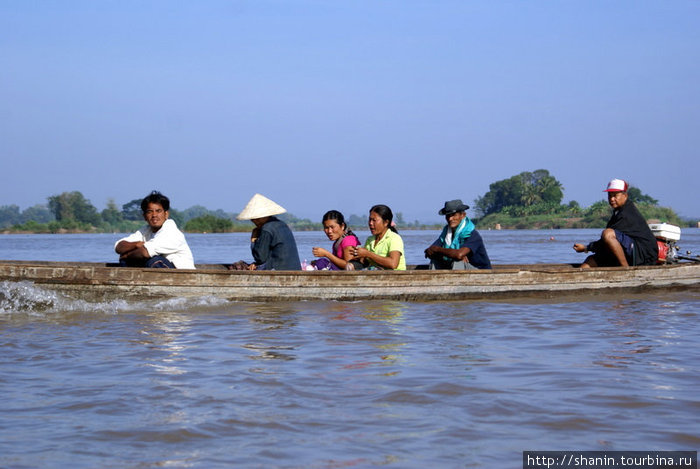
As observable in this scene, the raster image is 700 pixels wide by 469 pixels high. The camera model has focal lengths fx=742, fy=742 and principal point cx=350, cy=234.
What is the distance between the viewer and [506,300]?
8.23 m

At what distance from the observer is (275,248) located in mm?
7699

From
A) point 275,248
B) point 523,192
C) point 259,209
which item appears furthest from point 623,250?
point 523,192

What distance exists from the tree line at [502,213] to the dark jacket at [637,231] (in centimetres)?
4097

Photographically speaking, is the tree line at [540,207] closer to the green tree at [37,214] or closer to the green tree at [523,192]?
the green tree at [523,192]

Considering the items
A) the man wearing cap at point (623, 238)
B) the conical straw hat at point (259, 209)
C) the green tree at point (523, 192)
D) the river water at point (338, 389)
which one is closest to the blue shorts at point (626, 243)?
the man wearing cap at point (623, 238)

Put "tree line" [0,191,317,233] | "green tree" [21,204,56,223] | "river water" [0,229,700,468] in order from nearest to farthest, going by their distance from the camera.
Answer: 1. "river water" [0,229,700,468]
2. "tree line" [0,191,317,233]
3. "green tree" [21,204,56,223]

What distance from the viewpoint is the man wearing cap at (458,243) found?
25.1 feet

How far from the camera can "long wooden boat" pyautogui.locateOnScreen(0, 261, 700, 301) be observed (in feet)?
23.6

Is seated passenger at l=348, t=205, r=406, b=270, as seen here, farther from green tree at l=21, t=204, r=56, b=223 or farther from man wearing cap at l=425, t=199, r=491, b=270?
green tree at l=21, t=204, r=56, b=223

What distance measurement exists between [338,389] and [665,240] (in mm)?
6426

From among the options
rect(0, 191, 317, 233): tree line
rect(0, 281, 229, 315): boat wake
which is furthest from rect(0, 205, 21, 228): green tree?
rect(0, 281, 229, 315): boat wake

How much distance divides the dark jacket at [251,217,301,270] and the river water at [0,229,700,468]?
35.7 inches

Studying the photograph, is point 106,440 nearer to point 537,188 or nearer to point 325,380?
point 325,380

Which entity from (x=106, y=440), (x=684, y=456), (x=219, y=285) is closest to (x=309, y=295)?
(x=219, y=285)
